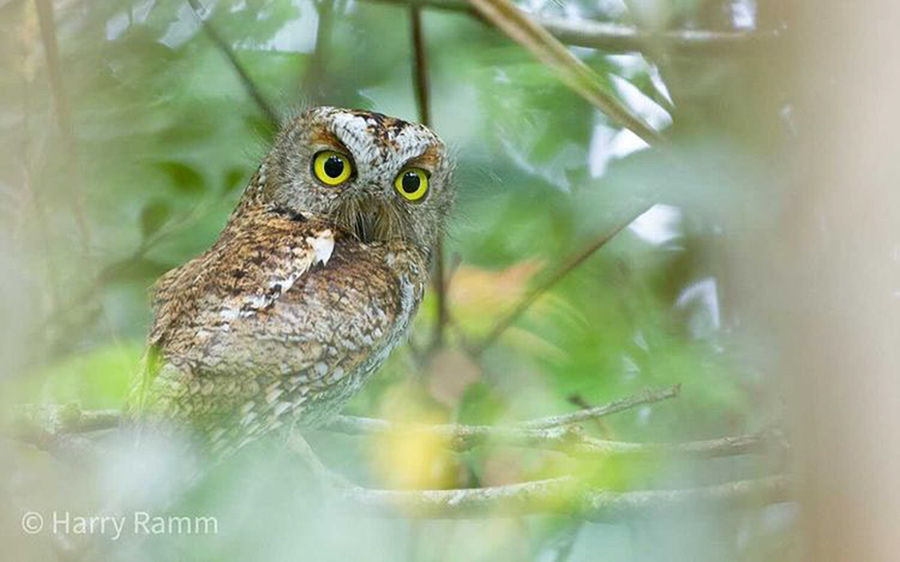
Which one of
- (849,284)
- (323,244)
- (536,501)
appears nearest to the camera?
(849,284)

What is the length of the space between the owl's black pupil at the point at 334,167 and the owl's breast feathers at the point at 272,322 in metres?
0.07

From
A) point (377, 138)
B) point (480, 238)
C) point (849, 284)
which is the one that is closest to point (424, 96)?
point (377, 138)

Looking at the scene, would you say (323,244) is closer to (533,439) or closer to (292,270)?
(292,270)

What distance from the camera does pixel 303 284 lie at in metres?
1.13

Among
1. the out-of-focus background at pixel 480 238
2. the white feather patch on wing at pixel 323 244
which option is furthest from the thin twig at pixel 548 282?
the white feather patch on wing at pixel 323 244

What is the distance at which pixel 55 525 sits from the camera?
1.04 meters

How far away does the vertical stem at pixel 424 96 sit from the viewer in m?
1.13

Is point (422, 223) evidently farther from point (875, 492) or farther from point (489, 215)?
point (875, 492)

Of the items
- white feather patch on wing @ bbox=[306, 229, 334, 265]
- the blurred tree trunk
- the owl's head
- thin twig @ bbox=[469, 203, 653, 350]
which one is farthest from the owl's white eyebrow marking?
the blurred tree trunk

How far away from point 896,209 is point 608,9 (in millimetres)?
454

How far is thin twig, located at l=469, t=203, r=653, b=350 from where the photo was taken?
1.11 m

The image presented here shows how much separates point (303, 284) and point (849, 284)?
60 centimetres

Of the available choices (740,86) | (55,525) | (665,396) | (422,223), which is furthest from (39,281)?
(740,86)

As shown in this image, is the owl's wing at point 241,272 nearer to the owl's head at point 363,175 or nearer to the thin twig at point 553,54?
the owl's head at point 363,175
